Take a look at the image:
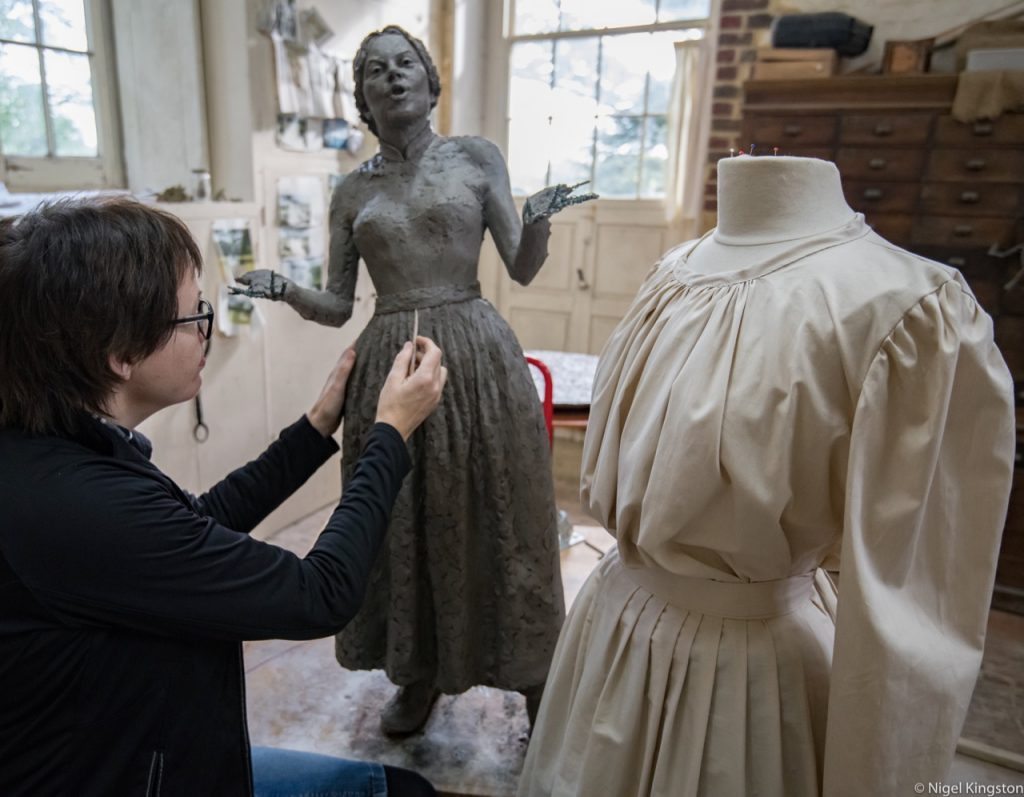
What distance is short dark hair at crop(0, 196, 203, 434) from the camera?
801 millimetres

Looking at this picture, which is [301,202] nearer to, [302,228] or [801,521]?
[302,228]

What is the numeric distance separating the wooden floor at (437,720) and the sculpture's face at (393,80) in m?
1.42

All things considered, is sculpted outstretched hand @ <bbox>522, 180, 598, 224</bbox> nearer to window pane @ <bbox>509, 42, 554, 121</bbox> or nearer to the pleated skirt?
the pleated skirt

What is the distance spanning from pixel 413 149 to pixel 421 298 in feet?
1.00

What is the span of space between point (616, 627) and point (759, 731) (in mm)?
203

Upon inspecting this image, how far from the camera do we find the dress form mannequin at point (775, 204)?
2.96 ft

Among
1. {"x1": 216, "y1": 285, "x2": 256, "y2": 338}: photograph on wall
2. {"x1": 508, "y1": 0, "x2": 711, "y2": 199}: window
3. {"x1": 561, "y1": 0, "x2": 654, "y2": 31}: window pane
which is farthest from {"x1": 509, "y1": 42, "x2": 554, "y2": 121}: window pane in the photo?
{"x1": 216, "y1": 285, "x2": 256, "y2": 338}: photograph on wall

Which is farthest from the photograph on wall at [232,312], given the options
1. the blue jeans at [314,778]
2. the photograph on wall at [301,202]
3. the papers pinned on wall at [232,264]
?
the blue jeans at [314,778]

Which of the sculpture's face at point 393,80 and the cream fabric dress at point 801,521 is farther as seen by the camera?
the sculpture's face at point 393,80

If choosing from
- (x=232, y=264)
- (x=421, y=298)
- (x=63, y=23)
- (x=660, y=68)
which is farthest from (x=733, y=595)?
(x=660, y=68)

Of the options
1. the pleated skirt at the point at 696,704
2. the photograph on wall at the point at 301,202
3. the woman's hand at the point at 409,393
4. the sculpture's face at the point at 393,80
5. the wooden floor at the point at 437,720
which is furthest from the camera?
the photograph on wall at the point at 301,202

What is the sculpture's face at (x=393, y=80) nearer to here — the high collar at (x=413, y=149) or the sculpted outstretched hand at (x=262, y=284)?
the high collar at (x=413, y=149)

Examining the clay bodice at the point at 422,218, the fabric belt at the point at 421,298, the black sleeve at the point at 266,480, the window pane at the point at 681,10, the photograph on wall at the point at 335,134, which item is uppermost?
the window pane at the point at 681,10

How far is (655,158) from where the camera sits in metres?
3.65
